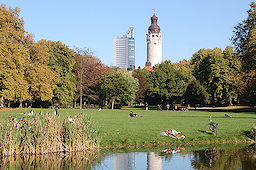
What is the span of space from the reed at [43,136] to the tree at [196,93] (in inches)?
2550

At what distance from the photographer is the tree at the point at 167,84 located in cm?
9835

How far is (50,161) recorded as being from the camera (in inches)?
788

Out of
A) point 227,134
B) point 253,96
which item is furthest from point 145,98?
point 227,134

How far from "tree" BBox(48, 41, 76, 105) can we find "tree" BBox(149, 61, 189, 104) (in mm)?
26976

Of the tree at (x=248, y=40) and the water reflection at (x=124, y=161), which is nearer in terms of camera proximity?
the water reflection at (x=124, y=161)

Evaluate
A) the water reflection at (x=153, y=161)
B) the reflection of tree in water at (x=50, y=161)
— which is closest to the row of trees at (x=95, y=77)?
the water reflection at (x=153, y=161)

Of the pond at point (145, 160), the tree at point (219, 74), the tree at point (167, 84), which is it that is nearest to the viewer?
the pond at point (145, 160)

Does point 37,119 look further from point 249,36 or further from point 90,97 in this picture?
point 90,97

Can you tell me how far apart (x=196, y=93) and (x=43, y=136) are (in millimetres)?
67380

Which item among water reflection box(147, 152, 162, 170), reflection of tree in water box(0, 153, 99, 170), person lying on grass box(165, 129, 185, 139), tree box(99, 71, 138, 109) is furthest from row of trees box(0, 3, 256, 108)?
reflection of tree in water box(0, 153, 99, 170)

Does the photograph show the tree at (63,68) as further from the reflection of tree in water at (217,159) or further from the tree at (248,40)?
the reflection of tree in water at (217,159)

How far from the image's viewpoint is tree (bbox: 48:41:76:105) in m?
77.3

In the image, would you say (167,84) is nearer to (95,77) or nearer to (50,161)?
(95,77)

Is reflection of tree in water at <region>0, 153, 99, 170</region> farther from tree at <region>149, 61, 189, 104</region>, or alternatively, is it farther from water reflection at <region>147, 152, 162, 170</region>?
tree at <region>149, 61, 189, 104</region>
